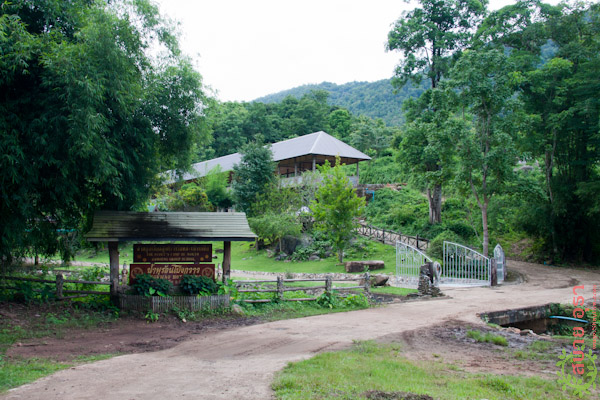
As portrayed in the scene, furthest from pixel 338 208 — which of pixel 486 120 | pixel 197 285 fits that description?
pixel 197 285

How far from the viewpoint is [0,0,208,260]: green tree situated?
9133mm

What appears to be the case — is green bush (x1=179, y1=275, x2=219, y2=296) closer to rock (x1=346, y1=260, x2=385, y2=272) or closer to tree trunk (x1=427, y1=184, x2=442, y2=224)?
rock (x1=346, y1=260, x2=385, y2=272)

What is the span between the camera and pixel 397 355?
7488 mm

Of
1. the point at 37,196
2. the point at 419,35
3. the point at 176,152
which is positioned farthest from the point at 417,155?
the point at 37,196

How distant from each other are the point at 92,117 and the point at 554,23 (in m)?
24.3

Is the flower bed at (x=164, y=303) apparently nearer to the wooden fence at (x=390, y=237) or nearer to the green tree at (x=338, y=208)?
the green tree at (x=338, y=208)

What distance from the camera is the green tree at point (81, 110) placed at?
9133mm

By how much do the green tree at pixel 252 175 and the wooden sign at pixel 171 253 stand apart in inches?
841

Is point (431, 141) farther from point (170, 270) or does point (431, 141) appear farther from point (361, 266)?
point (170, 270)

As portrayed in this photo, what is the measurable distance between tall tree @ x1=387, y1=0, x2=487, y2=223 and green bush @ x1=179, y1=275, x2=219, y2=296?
1999 centimetres

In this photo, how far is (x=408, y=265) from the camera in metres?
18.2

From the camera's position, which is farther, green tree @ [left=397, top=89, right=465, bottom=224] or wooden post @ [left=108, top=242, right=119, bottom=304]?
green tree @ [left=397, top=89, right=465, bottom=224]

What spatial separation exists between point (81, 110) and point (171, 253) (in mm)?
4300

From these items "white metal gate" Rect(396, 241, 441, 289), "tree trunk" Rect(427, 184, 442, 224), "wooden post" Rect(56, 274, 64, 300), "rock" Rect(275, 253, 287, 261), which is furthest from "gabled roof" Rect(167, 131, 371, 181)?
"wooden post" Rect(56, 274, 64, 300)
